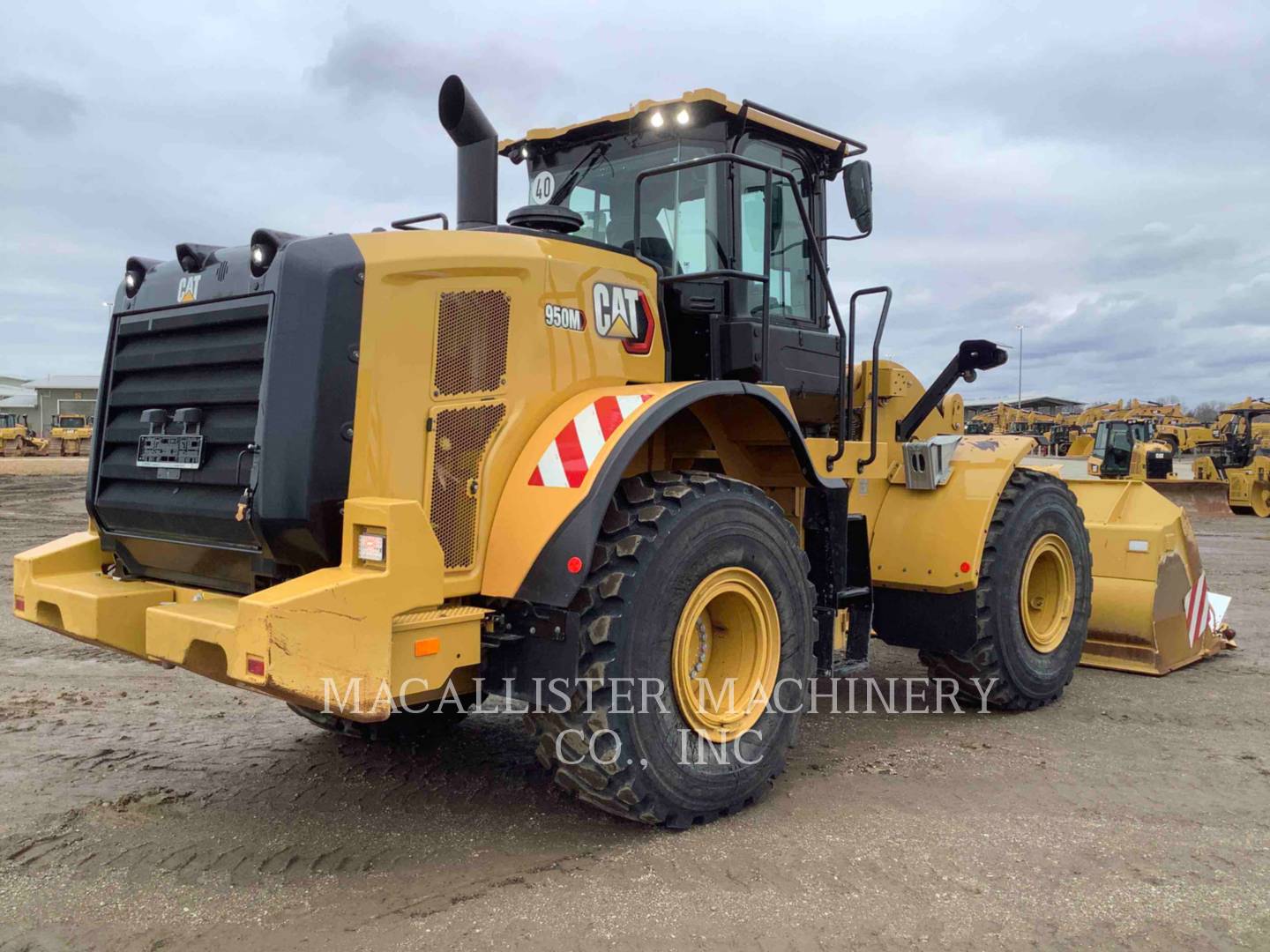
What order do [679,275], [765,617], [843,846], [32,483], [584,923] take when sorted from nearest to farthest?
[584,923] → [843,846] → [765,617] → [679,275] → [32,483]

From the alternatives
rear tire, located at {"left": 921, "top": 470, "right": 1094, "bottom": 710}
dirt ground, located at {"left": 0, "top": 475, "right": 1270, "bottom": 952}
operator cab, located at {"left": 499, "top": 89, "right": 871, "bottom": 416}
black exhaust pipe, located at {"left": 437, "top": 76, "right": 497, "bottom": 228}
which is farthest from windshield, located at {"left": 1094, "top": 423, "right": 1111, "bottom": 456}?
black exhaust pipe, located at {"left": 437, "top": 76, "right": 497, "bottom": 228}

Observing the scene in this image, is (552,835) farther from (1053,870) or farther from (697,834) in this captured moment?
(1053,870)

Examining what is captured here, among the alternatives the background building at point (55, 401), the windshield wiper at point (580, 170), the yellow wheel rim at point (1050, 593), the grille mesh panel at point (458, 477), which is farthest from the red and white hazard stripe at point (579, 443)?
the background building at point (55, 401)

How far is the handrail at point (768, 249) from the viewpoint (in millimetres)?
4281

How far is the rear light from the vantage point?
322cm

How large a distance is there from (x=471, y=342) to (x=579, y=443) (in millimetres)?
519

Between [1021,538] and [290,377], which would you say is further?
[1021,538]

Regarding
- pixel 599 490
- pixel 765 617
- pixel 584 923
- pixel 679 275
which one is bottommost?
pixel 584 923

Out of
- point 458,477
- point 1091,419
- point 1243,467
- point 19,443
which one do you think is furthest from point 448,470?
point 19,443

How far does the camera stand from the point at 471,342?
362 cm

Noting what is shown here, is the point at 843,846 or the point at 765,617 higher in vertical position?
the point at 765,617

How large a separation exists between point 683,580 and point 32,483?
2809 cm

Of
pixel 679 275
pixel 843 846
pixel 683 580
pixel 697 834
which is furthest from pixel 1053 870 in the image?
pixel 679 275

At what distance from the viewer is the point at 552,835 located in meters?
3.83
